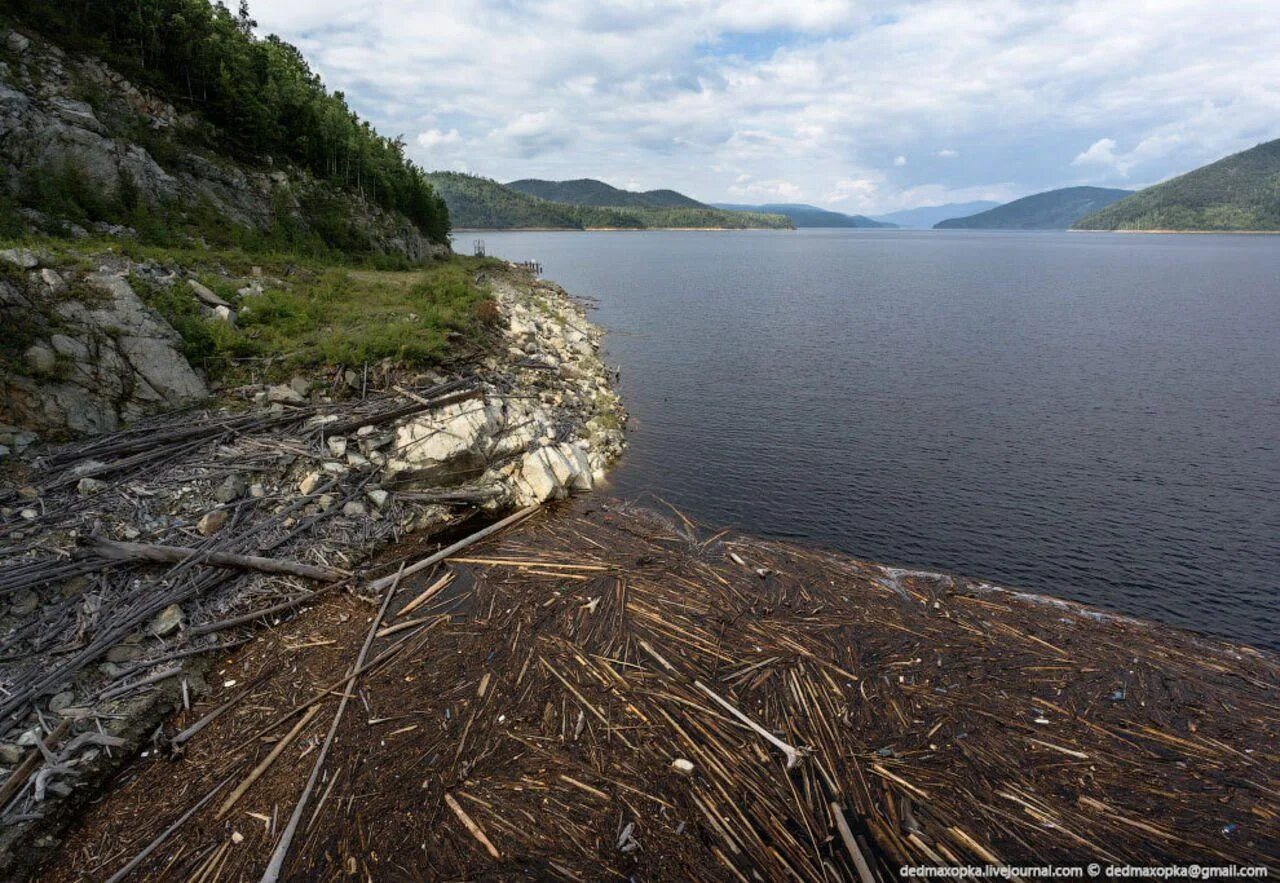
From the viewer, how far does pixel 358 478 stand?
52.8ft

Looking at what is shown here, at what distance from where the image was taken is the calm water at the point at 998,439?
52.4 ft

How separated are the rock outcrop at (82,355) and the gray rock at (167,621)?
7.56 meters

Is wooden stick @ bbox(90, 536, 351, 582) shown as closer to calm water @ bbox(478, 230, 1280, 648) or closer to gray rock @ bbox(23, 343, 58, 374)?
gray rock @ bbox(23, 343, 58, 374)

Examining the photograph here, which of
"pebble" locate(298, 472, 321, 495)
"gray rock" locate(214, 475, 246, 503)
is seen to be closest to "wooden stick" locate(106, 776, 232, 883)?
"gray rock" locate(214, 475, 246, 503)

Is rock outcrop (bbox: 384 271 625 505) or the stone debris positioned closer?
the stone debris

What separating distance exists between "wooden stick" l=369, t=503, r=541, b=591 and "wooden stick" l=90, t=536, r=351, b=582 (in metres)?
0.94

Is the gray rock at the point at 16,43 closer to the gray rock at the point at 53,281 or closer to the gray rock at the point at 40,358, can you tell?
the gray rock at the point at 53,281

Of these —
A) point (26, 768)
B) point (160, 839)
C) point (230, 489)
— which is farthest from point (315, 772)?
point (230, 489)

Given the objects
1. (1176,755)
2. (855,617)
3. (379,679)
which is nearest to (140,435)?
(379,679)

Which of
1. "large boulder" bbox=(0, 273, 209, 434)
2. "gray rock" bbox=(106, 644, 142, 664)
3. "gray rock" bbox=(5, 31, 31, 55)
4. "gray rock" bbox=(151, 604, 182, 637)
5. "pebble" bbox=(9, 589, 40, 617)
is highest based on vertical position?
"gray rock" bbox=(5, 31, 31, 55)

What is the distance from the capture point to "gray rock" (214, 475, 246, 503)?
Result: 14.0 m

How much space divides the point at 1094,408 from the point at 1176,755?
23171 millimetres

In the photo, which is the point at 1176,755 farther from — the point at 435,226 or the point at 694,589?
the point at 435,226

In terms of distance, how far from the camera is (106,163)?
93.4 feet
